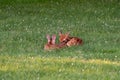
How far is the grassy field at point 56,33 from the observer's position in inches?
492

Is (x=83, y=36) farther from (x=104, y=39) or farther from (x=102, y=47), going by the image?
(x=102, y=47)

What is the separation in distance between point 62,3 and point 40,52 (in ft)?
50.0

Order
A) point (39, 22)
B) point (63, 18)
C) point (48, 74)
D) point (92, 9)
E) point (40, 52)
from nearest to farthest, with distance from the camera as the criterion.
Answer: point (48, 74) → point (40, 52) → point (39, 22) → point (63, 18) → point (92, 9)

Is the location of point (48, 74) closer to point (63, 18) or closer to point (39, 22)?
point (39, 22)

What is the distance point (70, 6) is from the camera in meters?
29.8

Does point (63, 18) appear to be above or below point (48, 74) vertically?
below

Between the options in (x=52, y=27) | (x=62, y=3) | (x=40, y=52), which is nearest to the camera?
(x=40, y=52)

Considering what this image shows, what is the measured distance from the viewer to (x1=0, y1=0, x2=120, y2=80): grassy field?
12508 millimetres

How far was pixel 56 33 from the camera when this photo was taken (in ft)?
65.6

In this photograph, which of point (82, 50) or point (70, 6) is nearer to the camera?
point (82, 50)

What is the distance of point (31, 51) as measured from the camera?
16156 mm

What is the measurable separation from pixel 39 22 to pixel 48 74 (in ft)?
39.7

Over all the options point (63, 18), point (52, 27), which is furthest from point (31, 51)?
point (63, 18)

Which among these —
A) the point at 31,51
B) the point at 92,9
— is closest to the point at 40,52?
the point at 31,51
